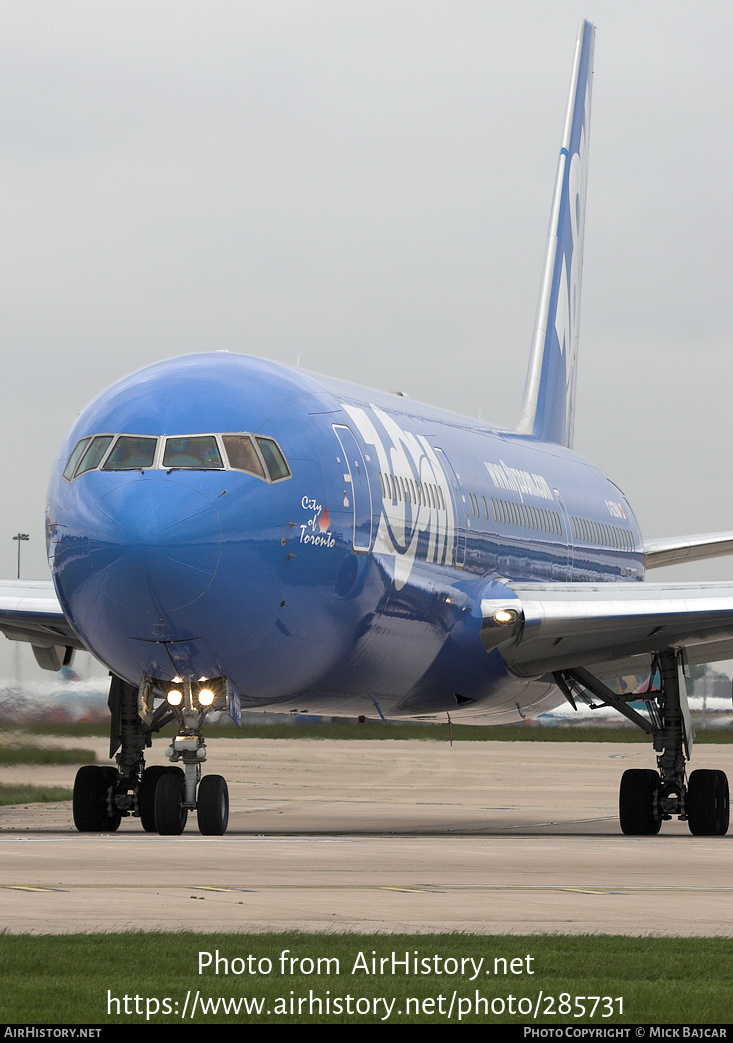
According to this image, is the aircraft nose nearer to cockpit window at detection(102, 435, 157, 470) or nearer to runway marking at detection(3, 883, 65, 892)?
cockpit window at detection(102, 435, 157, 470)

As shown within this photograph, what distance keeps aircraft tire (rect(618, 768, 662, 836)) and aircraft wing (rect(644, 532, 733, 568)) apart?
29.2 ft

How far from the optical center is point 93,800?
2161 centimetres

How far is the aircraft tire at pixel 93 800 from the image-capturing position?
70.7 ft

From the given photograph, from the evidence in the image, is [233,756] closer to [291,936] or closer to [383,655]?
[383,655]

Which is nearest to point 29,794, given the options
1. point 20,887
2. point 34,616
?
point 34,616

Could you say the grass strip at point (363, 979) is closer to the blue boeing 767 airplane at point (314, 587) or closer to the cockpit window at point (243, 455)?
the blue boeing 767 airplane at point (314, 587)

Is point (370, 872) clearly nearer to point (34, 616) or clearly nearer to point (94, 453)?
point (94, 453)

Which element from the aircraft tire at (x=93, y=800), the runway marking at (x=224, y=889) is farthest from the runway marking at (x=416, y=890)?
the aircraft tire at (x=93, y=800)

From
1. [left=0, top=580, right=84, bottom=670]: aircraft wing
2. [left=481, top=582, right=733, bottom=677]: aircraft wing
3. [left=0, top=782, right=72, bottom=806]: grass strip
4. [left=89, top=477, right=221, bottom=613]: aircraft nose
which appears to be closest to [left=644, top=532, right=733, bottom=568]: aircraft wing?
[left=481, top=582, right=733, bottom=677]: aircraft wing

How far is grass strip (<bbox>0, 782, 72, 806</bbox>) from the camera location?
29234 mm

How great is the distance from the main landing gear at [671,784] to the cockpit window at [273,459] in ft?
23.3

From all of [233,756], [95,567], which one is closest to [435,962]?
[95,567]

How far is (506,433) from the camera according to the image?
91.0ft

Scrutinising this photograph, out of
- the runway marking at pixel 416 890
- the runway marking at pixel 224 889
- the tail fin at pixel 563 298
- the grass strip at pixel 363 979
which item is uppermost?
the tail fin at pixel 563 298
